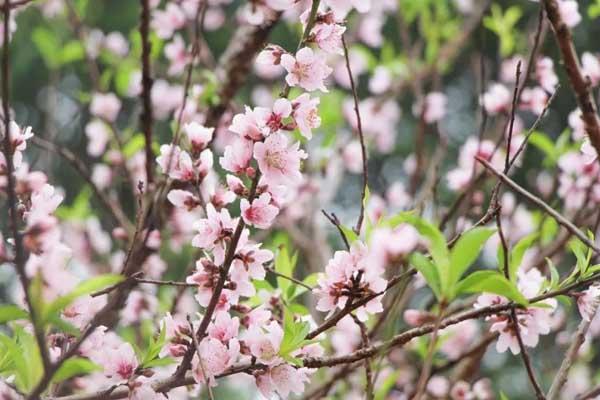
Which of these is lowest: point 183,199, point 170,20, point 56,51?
point 183,199

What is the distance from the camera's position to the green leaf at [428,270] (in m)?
0.88

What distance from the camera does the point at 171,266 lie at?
5.25m

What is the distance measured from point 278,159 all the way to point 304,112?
0.25 feet

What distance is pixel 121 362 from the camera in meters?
1.08

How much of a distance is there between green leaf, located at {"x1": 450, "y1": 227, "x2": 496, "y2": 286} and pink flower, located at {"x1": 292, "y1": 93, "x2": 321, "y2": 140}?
13.0 inches

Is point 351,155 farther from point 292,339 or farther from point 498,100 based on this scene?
point 292,339

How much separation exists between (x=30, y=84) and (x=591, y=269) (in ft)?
21.6

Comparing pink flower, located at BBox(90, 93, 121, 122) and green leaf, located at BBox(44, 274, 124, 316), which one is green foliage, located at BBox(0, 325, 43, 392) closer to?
Answer: green leaf, located at BBox(44, 274, 124, 316)

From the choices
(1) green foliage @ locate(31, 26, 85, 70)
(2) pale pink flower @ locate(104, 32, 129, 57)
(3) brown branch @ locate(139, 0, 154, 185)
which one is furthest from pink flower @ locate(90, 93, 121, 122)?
(3) brown branch @ locate(139, 0, 154, 185)

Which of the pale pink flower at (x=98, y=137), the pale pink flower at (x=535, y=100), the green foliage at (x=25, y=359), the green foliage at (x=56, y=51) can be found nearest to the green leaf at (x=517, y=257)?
the green foliage at (x=25, y=359)

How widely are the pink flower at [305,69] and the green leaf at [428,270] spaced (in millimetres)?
335

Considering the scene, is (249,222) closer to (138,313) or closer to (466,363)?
(138,313)

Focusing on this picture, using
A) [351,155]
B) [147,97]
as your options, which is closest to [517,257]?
[147,97]

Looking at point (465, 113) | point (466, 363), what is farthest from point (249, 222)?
point (465, 113)
